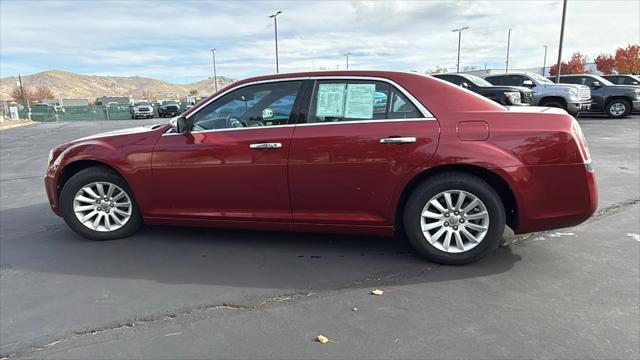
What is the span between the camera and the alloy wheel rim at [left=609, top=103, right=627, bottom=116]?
732 inches

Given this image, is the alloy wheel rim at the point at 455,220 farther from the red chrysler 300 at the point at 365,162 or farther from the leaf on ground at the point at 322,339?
the leaf on ground at the point at 322,339

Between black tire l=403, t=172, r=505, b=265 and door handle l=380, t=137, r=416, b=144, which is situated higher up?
door handle l=380, t=137, r=416, b=144

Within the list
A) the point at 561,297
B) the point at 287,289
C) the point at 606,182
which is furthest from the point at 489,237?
the point at 606,182

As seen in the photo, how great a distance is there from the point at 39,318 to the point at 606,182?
7534 millimetres

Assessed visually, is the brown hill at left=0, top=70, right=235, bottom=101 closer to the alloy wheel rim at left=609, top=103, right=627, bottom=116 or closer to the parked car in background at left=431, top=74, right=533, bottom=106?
the alloy wheel rim at left=609, top=103, right=627, bottom=116

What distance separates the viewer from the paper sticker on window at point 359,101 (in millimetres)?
3926

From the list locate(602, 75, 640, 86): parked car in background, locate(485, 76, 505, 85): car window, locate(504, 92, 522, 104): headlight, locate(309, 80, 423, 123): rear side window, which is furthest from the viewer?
locate(602, 75, 640, 86): parked car in background

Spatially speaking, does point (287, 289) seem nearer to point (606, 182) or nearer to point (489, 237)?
point (489, 237)

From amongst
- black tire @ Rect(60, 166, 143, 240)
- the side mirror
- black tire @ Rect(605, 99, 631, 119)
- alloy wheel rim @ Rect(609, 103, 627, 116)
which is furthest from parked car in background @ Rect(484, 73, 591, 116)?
black tire @ Rect(60, 166, 143, 240)

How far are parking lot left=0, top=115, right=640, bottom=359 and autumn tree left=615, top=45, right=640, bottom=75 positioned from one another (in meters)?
70.4

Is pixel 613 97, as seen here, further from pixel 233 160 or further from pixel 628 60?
pixel 628 60

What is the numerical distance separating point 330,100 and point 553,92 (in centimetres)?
1446

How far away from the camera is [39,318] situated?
10.2ft

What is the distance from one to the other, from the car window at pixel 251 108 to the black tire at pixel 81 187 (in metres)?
1.04
